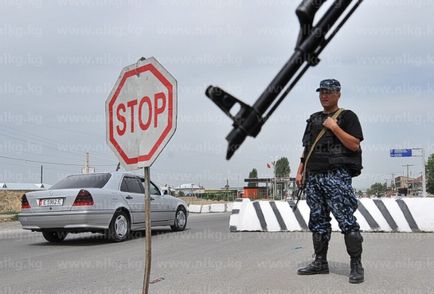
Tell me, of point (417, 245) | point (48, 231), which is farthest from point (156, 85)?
point (48, 231)

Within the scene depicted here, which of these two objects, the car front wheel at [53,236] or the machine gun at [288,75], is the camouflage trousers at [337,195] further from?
the car front wheel at [53,236]

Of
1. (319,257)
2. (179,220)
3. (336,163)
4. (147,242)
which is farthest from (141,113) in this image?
(179,220)

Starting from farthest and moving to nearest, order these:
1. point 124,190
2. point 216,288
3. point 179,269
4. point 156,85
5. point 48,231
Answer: point 124,190
point 48,231
point 179,269
point 216,288
point 156,85

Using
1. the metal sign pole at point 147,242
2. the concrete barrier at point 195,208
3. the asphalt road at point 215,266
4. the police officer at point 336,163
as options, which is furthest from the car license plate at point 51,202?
the concrete barrier at point 195,208

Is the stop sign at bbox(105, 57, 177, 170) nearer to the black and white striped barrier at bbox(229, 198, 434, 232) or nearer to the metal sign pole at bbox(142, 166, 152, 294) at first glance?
the metal sign pole at bbox(142, 166, 152, 294)

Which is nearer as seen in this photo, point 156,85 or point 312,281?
point 156,85

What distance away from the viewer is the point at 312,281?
5301 mm

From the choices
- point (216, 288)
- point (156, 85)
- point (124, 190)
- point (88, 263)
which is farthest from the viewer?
point (124, 190)

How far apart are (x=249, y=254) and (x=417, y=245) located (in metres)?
2.90

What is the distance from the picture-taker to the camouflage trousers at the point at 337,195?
5.12 m

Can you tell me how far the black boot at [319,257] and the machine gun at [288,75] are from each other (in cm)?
373

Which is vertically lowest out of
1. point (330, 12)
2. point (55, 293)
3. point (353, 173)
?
point (55, 293)

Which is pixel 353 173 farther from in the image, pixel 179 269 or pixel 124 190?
pixel 124 190

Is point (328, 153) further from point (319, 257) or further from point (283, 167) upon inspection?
point (283, 167)
